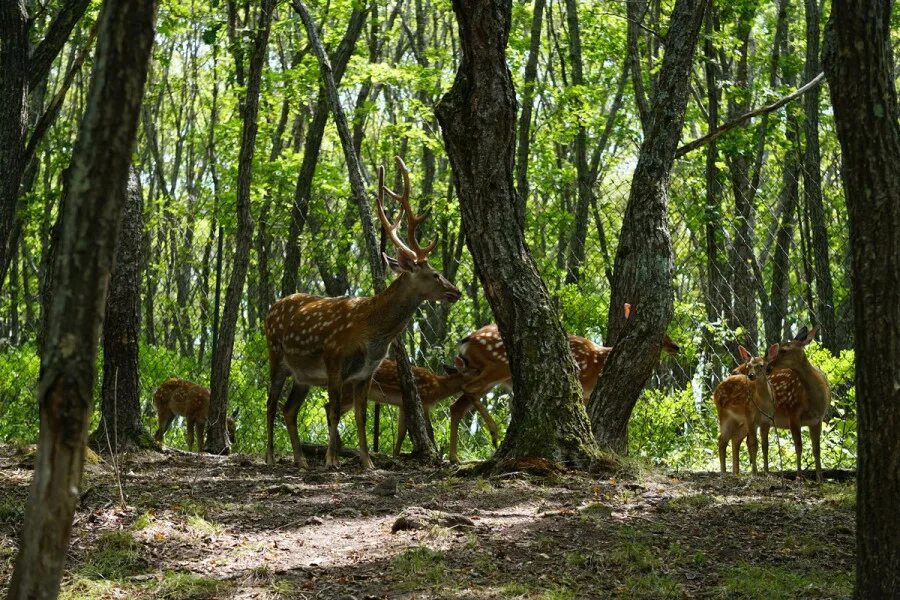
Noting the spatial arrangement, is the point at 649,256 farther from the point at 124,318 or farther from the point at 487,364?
the point at 124,318

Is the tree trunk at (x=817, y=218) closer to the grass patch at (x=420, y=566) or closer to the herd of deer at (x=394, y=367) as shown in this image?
the herd of deer at (x=394, y=367)

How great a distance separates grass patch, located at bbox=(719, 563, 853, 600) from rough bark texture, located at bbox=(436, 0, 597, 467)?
249 centimetres

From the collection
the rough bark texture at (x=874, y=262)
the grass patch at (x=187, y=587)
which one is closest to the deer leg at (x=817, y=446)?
the rough bark texture at (x=874, y=262)

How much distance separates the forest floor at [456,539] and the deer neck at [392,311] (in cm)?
194

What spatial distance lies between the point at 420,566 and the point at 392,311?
184 inches

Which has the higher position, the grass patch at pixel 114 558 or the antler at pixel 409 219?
the antler at pixel 409 219

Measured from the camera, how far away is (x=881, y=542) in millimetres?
4441

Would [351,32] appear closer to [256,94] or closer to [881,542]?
Result: [256,94]

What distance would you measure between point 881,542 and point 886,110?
68.8 inches

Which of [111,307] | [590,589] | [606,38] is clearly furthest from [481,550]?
[606,38]

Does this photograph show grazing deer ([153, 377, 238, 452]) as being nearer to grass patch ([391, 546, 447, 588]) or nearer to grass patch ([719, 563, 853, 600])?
grass patch ([391, 546, 447, 588])

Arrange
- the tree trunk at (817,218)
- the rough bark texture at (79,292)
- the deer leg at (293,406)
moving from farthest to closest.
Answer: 1. the tree trunk at (817,218)
2. the deer leg at (293,406)
3. the rough bark texture at (79,292)

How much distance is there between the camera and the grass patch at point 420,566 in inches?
215

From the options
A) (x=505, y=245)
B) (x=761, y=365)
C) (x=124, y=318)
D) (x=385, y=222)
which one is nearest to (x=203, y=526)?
(x=505, y=245)
